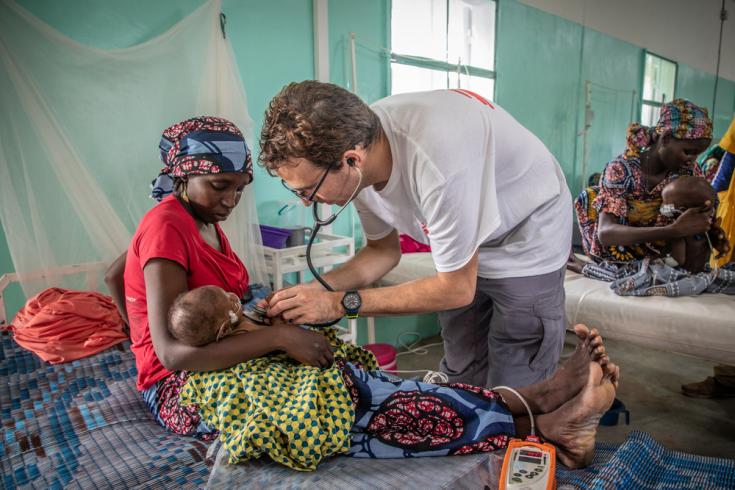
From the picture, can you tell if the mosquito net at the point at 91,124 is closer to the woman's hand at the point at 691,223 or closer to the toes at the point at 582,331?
the toes at the point at 582,331

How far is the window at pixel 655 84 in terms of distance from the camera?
239 inches

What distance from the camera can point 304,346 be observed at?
1.28 m

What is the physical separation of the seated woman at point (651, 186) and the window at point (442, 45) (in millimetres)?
1651

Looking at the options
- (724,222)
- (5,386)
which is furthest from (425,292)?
(724,222)

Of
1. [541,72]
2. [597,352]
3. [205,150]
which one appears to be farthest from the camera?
[541,72]

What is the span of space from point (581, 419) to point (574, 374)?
0.11 m

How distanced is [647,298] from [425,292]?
5.54 ft

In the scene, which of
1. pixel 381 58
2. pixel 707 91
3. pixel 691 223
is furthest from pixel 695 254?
pixel 707 91

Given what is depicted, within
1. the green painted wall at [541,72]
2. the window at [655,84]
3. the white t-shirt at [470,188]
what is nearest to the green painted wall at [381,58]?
the green painted wall at [541,72]

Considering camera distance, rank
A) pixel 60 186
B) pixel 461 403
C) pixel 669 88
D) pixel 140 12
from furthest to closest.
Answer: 1. pixel 669 88
2. pixel 140 12
3. pixel 60 186
4. pixel 461 403

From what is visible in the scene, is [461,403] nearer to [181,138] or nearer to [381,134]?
[381,134]

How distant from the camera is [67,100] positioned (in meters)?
1.98

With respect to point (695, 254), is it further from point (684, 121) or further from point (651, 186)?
point (684, 121)

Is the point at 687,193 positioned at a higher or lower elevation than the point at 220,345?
higher
